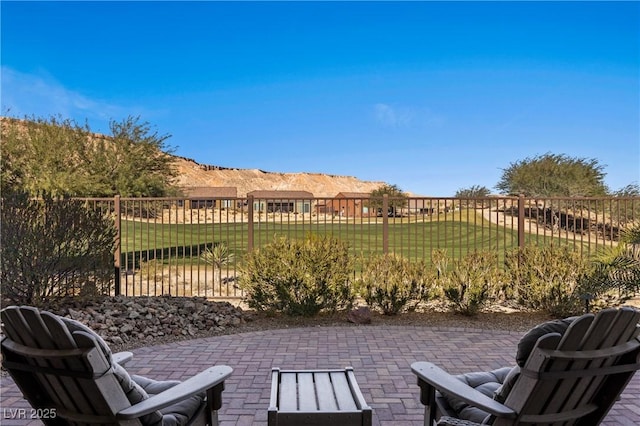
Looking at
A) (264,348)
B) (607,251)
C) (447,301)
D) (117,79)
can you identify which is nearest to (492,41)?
(607,251)

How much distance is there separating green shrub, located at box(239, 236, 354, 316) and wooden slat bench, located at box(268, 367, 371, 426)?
334cm

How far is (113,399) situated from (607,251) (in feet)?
22.2

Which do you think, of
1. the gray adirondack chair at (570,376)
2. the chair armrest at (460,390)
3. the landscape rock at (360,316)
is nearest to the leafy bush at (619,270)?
the landscape rock at (360,316)

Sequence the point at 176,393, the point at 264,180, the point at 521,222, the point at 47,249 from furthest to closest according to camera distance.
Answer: the point at 264,180 < the point at 521,222 < the point at 47,249 < the point at 176,393

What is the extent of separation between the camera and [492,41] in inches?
447

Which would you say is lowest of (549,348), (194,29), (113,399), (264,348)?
(264,348)

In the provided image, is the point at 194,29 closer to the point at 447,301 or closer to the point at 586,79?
the point at 447,301

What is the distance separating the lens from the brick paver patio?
10.5 ft

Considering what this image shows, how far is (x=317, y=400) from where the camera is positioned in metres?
2.26

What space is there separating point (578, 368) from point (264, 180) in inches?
4124

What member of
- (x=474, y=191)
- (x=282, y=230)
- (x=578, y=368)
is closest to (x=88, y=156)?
(x=282, y=230)

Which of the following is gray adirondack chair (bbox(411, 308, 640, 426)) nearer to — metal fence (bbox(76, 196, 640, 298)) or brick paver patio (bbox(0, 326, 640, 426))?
brick paver patio (bbox(0, 326, 640, 426))

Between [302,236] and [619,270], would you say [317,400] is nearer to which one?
[302,236]

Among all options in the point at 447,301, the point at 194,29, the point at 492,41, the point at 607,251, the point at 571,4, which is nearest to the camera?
the point at 607,251
